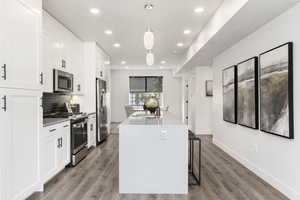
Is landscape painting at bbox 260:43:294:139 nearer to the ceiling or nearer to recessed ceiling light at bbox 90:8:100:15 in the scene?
the ceiling

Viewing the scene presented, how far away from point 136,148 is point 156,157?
284mm

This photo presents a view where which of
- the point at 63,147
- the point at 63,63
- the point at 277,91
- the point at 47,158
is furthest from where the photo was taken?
the point at 63,63

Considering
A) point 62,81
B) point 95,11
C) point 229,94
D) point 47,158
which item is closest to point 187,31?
point 229,94

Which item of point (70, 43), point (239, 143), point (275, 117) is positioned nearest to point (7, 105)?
point (70, 43)

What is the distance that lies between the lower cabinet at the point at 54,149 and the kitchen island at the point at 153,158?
1.11 m

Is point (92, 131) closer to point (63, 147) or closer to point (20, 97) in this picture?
point (63, 147)

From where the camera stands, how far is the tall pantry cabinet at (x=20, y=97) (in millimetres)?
2018

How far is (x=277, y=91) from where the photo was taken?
2629 millimetres

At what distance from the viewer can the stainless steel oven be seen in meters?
3.58

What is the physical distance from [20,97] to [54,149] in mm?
1101

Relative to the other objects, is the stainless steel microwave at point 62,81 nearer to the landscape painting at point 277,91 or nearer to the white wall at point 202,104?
the landscape painting at point 277,91

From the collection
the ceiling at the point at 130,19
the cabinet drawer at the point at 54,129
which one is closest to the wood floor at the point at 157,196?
the cabinet drawer at the point at 54,129

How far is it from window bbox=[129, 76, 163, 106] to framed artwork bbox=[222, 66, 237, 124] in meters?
5.47

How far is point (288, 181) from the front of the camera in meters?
2.49
